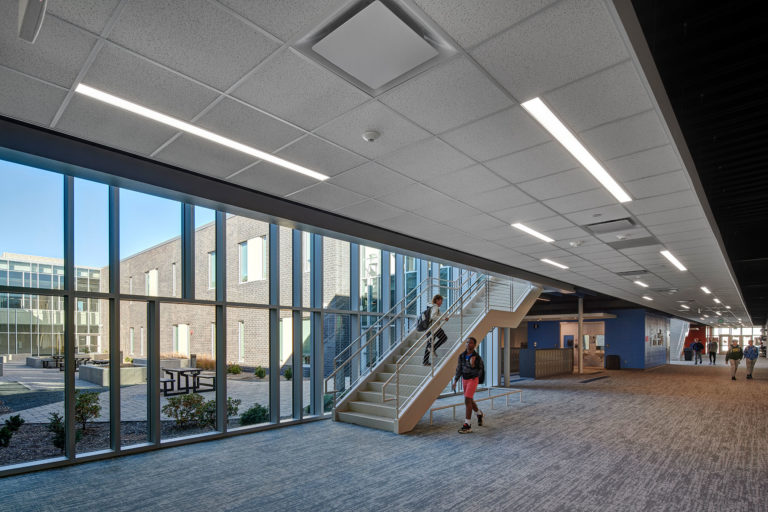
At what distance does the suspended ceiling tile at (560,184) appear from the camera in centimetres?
461

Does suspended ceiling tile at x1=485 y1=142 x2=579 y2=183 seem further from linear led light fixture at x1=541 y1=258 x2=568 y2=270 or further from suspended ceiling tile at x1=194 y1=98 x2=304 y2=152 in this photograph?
linear led light fixture at x1=541 y1=258 x2=568 y2=270

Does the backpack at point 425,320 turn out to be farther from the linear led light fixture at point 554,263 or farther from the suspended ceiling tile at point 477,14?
the suspended ceiling tile at point 477,14

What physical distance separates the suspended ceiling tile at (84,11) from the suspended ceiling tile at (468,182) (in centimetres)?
312

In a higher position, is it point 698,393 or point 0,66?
point 0,66

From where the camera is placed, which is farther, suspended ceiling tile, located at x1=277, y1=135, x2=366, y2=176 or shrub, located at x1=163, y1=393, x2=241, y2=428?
shrub, located at x1=163, y1=393, x2=241, y2=428

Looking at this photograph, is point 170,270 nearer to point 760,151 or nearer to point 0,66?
point 0,66

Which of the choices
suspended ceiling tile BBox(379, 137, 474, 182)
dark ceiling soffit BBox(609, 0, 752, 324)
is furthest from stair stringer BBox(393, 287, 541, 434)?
dark ceiling soffit BBox(609, 0, 752, 324)

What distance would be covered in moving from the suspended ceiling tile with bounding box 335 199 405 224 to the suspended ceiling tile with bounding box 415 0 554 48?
10.3ft

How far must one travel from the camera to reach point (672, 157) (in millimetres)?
4078

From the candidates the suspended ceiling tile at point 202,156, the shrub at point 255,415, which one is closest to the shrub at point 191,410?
the shrub at point 255,415

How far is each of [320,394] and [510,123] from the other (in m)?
6.71

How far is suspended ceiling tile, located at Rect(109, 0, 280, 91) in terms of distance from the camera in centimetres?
237

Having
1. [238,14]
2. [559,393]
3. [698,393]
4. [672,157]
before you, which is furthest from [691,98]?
[698,393]

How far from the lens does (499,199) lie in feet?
17.8
